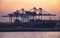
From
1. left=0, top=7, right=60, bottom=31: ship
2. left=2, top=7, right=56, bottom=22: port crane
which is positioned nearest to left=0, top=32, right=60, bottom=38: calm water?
left=0, top=7, right=60, bottom=31: ship

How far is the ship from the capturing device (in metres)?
1.53

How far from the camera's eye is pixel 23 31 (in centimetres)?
153

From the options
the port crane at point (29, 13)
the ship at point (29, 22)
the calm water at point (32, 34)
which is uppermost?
the port crane at point (29, 13)

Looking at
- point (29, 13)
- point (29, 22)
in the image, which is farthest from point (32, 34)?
point (29, 13)

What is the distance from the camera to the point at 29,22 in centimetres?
154

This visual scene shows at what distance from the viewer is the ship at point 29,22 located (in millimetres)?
1527

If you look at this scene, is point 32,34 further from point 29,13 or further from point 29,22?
point 29,13

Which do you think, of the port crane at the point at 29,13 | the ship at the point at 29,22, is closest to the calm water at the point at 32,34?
the ship at the point at 29,22

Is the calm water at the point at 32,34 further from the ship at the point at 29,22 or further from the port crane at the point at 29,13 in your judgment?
the port crane at the point at 29,13

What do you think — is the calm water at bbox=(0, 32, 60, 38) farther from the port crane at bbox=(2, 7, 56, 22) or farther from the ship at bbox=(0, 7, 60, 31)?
the port crane at bbox=(2, 7, 56, 22)

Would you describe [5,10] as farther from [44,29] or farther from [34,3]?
[44,29]

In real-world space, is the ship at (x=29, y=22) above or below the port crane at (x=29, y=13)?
below

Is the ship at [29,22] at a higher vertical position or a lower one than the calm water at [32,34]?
higher

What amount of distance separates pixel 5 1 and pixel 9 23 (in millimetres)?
269
